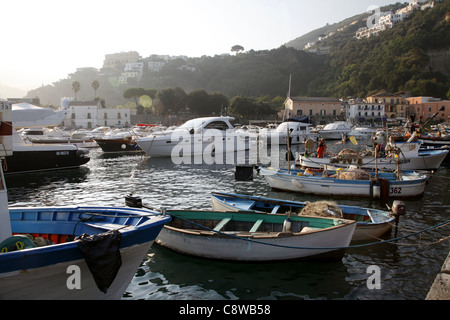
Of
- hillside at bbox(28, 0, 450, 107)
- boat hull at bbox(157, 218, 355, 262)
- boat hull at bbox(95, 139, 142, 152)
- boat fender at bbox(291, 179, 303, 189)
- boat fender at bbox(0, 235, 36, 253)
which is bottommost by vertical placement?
boat hull at bbox(157, 218, 355, 262)

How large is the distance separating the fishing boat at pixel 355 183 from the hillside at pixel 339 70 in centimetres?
10098

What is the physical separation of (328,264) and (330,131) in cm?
4814

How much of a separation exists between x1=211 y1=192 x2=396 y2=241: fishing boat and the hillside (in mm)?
107403

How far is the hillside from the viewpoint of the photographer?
110438 mm

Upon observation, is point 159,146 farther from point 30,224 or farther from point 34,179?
point 30,224

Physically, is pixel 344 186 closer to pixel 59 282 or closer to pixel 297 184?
pixel 297 184

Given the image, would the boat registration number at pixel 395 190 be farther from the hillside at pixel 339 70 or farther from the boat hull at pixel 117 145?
the hillside at pixel 339 70

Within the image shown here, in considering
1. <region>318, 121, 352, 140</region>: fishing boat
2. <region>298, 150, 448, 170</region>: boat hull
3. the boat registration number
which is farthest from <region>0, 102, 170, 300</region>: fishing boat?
<region>318, 121, 352, 140</region>: fishing boat

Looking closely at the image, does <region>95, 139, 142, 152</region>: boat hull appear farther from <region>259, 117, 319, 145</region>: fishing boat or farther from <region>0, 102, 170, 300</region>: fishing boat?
<region>0, 102, 170, 300</region>: fishing boat

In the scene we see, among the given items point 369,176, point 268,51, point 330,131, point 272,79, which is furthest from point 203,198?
point 268,51

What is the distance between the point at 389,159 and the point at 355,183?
22.4 feet

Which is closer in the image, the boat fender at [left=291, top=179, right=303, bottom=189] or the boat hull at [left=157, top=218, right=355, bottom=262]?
the boat hull at [left=157, top=218, right=355, bottom=262]

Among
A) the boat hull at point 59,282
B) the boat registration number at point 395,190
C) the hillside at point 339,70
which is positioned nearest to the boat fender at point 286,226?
the boat hull at point 59,282

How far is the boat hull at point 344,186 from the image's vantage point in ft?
51.0
